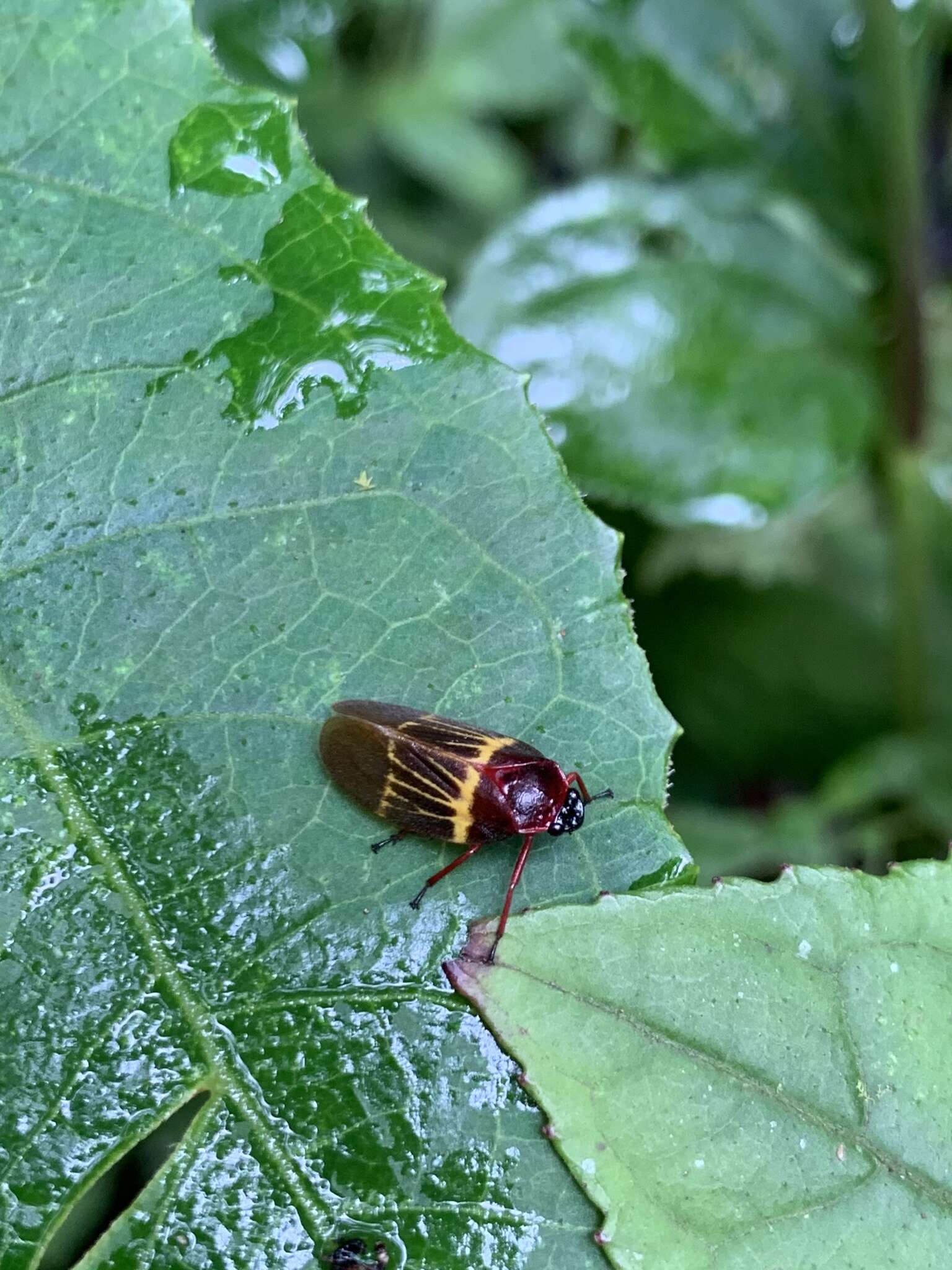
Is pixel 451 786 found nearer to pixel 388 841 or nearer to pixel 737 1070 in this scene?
pixel 388 841

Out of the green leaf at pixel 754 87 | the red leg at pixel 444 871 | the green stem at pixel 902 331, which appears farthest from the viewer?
the green leaf at pixel 754 87

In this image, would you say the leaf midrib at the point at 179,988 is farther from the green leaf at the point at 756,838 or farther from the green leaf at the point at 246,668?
the green leaf at the point at 756,838

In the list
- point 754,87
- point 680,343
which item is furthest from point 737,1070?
point 754,87

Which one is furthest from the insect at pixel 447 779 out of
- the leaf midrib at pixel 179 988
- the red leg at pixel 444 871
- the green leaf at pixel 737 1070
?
the leaf midrib at pixel 179 988

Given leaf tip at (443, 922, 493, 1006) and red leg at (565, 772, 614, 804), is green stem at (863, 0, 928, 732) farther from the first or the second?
leaf tip at (443, 922, 493, 1006)

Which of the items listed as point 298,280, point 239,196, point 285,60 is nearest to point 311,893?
point 298,280

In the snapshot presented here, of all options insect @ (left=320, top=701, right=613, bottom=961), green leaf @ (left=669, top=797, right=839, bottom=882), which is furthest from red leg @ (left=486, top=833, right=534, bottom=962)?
green leaf @ (left=669, top=797, right=839, bottom=882)

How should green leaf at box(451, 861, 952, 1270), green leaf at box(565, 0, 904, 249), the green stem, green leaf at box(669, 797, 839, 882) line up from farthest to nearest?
green leaf at box(669, 797, 839, 882)
green leaf at box(565, 0, 904, 249)
the green stem
green leaf at box(451, 861, 952, 1270)
